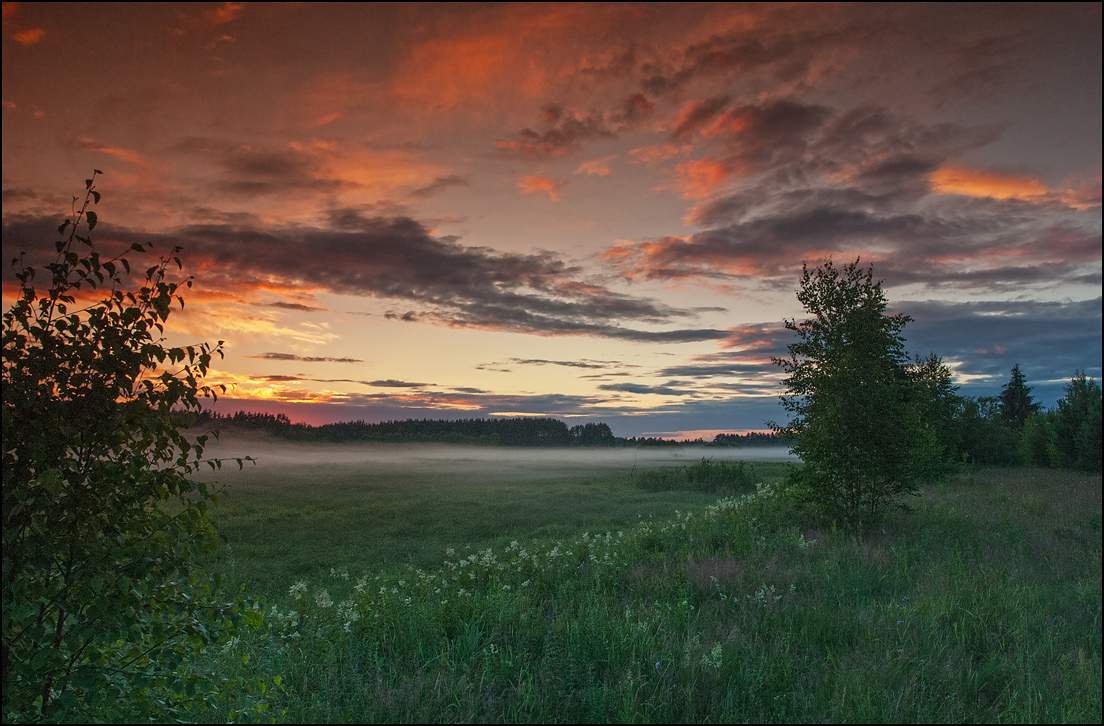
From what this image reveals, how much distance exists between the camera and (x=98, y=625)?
3.41m

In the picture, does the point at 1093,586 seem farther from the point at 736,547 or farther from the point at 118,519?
the point at 118,519

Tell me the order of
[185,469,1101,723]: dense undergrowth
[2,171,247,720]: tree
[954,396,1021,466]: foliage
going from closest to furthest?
[2,171,247,720]: tree
[185,469,1101,723]: dense undergrowth
[954,396,1021,466]: foliage

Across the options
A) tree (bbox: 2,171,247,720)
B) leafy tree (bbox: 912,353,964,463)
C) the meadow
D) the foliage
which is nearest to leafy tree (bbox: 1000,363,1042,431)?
the foliage

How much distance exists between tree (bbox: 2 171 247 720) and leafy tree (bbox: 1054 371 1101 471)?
52.9m

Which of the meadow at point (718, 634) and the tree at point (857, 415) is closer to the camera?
the meadow at point (718, 634)

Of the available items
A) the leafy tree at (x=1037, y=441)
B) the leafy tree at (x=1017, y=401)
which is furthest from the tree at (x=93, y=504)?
the leafy tree at (x=1017, y=401)

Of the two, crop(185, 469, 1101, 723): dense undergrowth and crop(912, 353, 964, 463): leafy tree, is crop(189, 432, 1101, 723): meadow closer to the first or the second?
crop(185, 469, 1101, 723): dense undergrowth

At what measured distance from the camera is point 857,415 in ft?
44.8

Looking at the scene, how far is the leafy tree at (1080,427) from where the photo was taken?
1535 inches

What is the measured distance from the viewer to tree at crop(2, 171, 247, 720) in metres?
3.44

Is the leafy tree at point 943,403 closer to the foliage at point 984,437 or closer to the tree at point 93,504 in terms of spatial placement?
the foliage at point 984,437

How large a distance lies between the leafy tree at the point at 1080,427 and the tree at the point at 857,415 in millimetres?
37713

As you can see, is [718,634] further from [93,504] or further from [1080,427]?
[1080,427]

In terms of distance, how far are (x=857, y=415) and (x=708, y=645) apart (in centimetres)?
961
